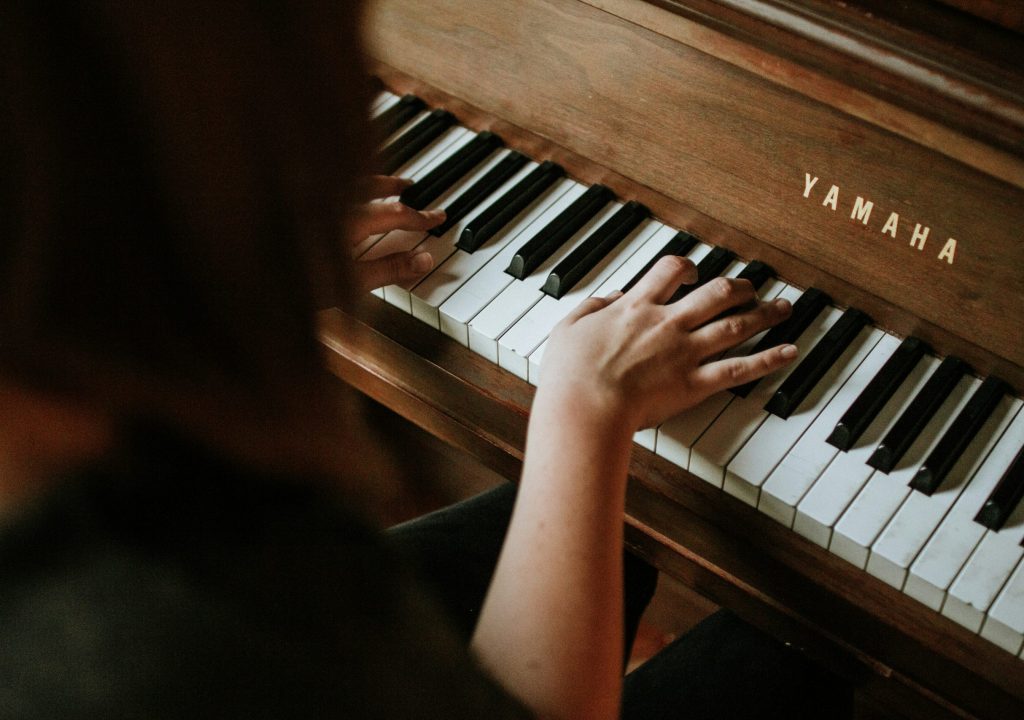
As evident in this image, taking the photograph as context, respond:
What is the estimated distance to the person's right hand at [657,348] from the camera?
44.2 inches

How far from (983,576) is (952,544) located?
0.14ft

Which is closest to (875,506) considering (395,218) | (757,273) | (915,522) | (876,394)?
(915,522)

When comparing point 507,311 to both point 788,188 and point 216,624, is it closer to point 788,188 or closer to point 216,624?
point 788,188

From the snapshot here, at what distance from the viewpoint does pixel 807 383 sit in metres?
1.21

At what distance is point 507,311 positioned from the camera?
1.31m

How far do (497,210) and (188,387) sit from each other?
0.83 metres

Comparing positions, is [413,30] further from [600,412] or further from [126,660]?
[126,660]

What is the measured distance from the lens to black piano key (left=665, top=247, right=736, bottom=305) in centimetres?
132

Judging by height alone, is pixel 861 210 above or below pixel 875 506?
above

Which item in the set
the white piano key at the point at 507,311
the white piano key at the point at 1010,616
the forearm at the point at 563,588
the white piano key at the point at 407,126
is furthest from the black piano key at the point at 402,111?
the white piano key at the point at 1010,616

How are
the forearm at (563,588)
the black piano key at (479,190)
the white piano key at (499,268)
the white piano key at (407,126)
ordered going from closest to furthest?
the forearm at (563,588) < the white piano key at (499,268) < the black piano key at (479,190) < the white piano key at (407,126)

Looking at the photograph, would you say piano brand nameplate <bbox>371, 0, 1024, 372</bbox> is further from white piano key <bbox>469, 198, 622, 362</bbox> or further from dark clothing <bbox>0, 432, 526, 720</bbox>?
dark clothing <bbox>0, 432, 526, 720</bbox>

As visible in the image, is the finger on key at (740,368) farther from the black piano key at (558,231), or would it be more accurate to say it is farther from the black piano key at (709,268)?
the black piano key at (558,231)

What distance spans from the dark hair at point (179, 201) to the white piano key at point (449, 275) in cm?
61
